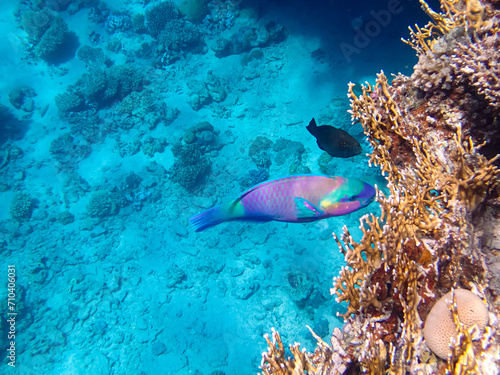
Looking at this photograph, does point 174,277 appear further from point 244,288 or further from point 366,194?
point 366,194

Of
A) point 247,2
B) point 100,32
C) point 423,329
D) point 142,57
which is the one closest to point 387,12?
point 247,2

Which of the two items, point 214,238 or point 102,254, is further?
point 102,254

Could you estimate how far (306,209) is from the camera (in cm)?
284

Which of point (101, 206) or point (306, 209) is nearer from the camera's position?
point (306, 209)

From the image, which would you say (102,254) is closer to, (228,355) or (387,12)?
(228,355)

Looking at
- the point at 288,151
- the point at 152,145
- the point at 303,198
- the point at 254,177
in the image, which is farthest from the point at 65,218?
the point at 303,198

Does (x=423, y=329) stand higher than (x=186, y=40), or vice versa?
(x=186, y=40)

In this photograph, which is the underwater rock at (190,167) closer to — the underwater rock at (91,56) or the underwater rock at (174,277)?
the underwater rock at (174,277)

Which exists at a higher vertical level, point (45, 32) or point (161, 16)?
point (161, 16)

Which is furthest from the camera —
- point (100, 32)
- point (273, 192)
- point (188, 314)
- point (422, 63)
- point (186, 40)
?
point (100, 32)

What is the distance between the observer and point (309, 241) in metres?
7.89

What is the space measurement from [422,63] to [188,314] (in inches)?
310

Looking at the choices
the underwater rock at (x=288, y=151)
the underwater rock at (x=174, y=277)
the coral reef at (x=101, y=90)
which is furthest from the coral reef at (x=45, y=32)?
the underwater rock at (x=174, y=277)

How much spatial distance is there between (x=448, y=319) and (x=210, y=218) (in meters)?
2.32
